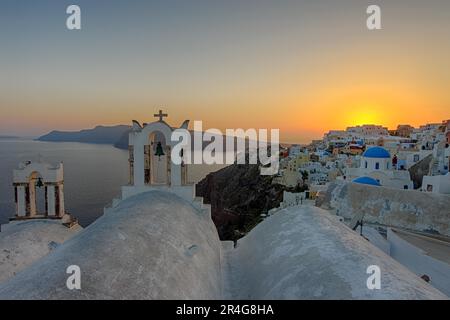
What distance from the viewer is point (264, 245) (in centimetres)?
745

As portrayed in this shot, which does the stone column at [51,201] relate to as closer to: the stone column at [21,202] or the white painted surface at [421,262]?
the stone column at [21,202]

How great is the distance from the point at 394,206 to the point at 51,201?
16.1 metres

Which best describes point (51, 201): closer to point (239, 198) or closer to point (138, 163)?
point (138, 163)

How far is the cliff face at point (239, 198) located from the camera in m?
47.2

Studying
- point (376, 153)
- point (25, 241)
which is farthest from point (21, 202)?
point (376, 153)

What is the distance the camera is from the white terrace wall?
17203 mm

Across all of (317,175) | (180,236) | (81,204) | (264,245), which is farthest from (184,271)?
(81,204)

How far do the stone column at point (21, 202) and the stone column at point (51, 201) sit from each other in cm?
68

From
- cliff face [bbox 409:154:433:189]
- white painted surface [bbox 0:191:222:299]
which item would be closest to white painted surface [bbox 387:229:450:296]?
white painted surface [bbox 0:191:222:299]

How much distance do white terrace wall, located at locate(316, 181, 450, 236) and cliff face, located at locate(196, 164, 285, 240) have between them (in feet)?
61.1

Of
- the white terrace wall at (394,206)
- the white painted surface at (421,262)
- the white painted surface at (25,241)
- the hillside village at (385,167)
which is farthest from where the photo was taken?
the hillside village at (385,167)

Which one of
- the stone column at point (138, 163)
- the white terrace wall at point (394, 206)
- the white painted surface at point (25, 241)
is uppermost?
the stone column at point (138, 163)

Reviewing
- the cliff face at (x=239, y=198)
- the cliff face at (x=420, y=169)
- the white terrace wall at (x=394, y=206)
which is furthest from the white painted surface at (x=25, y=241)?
the cliff face at (x=420, y=169)

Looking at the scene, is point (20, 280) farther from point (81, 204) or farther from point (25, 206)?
point (81, 204)
